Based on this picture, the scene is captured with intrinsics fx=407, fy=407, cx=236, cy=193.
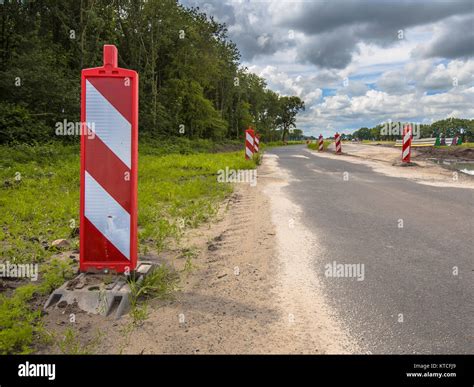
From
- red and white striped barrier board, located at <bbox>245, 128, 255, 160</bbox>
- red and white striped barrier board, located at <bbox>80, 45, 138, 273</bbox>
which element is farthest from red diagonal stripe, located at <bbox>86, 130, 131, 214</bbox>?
red and white striped barrier board, located at <bbox>245, 128, 255, 160</bbox>

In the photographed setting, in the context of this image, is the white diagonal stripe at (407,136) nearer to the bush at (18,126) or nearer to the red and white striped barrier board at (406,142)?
the red and white striped barrier board at (406,142)

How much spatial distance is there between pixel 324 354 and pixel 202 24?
40145 millimetres

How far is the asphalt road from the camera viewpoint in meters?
2.76

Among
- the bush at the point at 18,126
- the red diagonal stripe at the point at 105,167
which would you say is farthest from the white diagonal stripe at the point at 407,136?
the red diagonal stripe at the point at 105,167

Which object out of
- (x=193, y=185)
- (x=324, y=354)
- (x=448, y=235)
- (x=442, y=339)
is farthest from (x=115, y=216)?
(x=193, y=185)

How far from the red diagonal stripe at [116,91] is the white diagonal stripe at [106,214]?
65cm

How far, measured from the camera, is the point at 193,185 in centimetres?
948

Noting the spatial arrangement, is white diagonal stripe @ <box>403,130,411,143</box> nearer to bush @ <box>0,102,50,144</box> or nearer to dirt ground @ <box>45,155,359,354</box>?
dirt ground @ <box>45,155,359,354</box>

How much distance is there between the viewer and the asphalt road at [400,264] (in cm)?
276

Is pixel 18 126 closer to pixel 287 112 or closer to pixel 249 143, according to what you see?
pixel 249 143

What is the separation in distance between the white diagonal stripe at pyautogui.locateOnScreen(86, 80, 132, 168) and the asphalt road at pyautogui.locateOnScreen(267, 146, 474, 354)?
7.01ft
